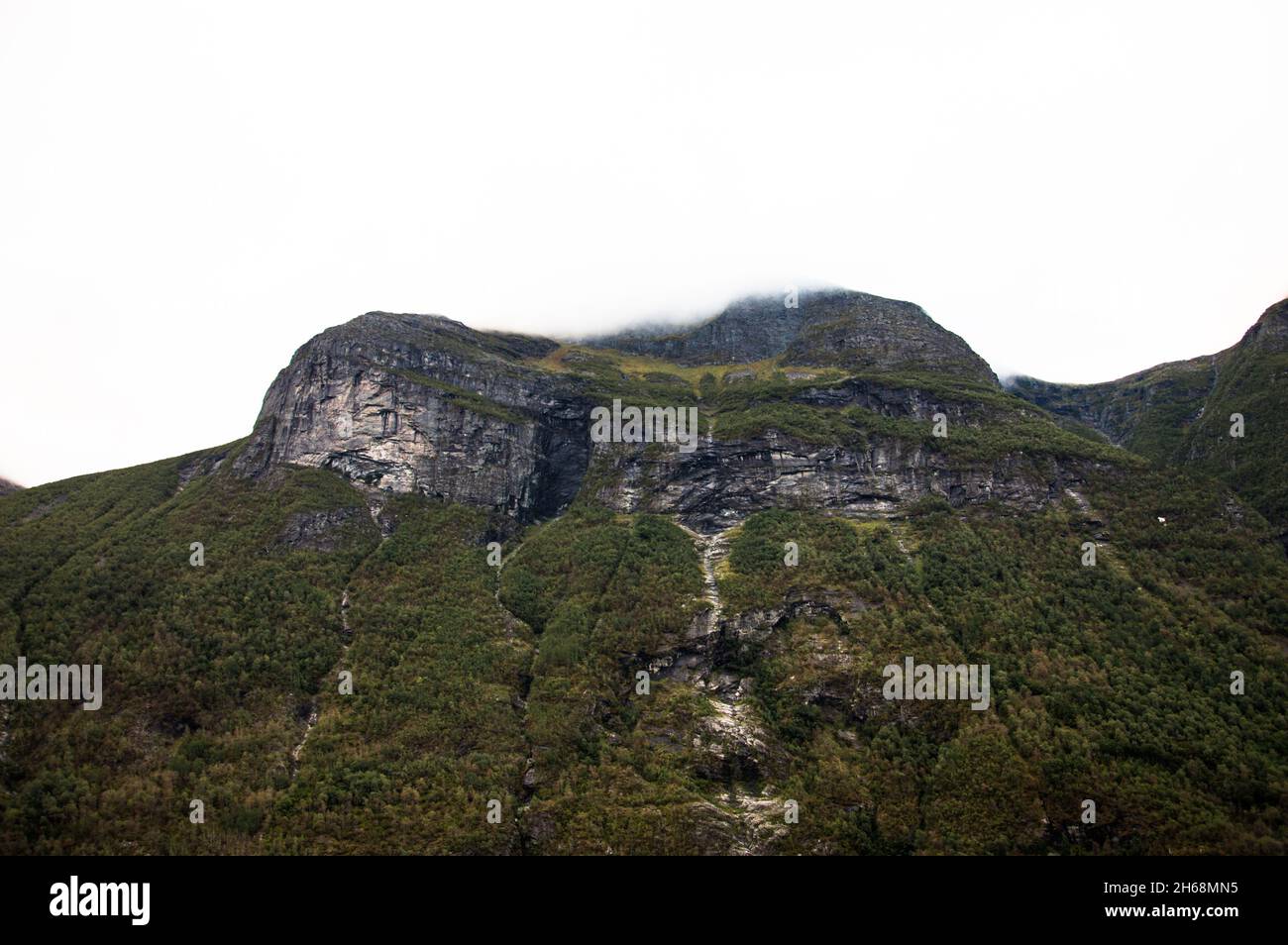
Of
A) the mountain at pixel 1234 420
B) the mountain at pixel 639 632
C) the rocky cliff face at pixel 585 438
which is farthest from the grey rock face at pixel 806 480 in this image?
the mountain at pixel 1234 420

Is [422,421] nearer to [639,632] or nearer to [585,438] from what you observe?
[585,438]

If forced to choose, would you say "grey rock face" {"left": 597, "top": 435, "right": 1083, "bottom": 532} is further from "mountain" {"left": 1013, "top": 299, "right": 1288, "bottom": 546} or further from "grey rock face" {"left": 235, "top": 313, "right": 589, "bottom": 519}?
"mountain" {"left": 1013, "top": 299, "right": 1288, "bottom": 546}

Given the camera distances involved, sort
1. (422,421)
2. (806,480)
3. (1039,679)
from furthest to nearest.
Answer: (422,421), (806,480), (1039,679)

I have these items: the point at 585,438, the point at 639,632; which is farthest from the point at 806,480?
the point at 585,438

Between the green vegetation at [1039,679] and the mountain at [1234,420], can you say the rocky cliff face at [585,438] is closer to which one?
the green vegetation at [1039,679]
